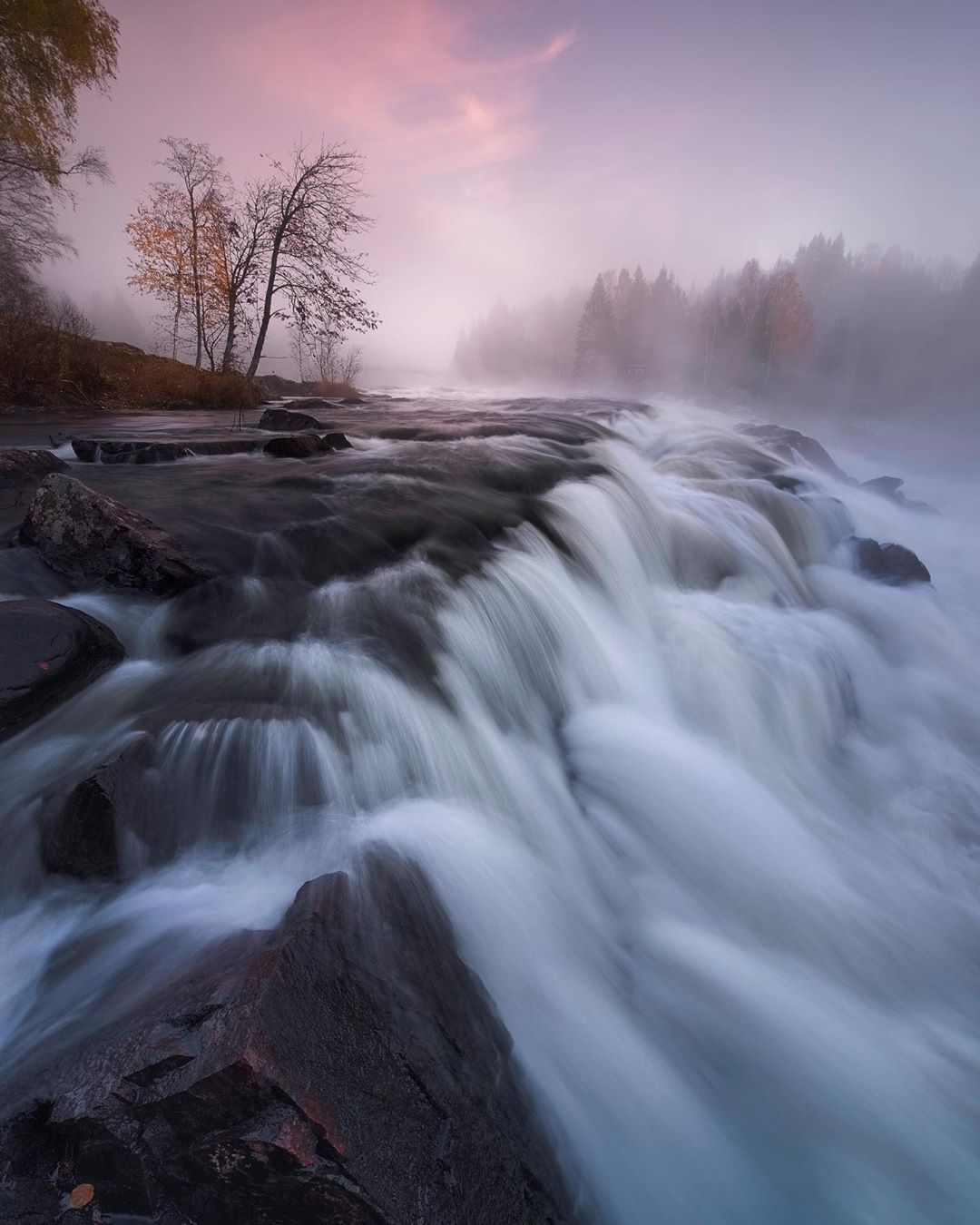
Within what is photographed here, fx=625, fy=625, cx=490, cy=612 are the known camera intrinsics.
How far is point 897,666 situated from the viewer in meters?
6.07

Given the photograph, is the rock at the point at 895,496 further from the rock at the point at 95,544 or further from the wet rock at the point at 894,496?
the rock at the point at 95,544

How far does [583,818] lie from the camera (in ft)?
11.0

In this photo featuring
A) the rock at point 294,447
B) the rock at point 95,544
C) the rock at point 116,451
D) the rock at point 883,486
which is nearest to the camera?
the rock at point 95,544

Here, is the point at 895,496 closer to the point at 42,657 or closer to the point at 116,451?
the point at 116,451

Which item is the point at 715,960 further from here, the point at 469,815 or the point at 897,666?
the point at 897,666

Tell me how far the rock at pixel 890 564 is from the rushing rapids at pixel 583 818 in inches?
60.6

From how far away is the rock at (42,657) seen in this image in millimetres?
2859

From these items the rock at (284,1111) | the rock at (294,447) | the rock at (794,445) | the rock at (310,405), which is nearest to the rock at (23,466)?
the rock at (294,447)

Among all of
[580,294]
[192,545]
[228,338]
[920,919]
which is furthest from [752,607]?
[580,294]

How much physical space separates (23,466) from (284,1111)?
635cm

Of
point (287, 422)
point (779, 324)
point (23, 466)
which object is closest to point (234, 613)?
point (23, 466)

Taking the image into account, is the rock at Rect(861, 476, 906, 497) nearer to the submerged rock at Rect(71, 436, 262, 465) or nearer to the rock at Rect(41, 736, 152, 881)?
the submerged rock at Rect(71, 436, 262, 465)

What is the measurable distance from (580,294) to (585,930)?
124m

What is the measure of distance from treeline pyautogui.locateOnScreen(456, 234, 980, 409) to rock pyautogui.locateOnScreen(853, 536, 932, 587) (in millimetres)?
55105
